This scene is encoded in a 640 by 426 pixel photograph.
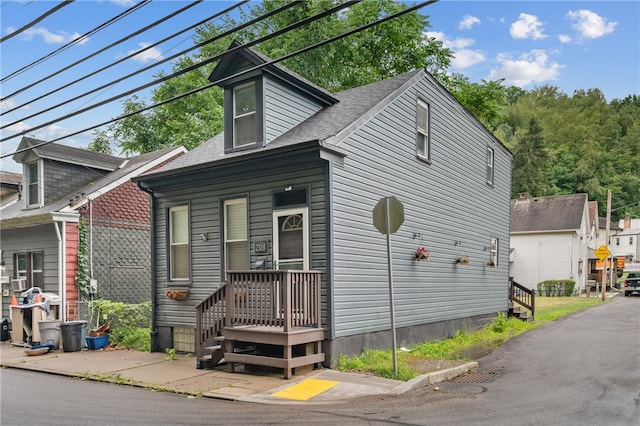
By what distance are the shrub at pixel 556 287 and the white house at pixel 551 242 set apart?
213 cm

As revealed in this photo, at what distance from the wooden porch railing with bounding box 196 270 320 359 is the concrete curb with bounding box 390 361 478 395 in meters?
1.98

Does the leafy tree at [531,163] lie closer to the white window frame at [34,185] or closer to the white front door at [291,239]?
the white window frame at [34,185]

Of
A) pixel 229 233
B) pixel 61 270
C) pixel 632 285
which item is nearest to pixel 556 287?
pixel 632 285

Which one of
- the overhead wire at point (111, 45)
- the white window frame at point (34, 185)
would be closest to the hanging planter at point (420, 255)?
the overhead wire at point (111, 45)

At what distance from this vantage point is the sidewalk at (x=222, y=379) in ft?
24.7

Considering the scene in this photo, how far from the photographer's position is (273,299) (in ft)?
28.6

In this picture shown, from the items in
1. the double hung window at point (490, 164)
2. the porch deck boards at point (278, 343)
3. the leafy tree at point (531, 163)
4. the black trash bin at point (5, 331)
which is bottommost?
the black trash bin at point (5, 331)

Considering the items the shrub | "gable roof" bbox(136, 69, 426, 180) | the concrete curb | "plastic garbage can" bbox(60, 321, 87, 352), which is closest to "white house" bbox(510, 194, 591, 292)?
the shrub

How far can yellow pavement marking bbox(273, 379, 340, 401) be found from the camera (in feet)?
24.2

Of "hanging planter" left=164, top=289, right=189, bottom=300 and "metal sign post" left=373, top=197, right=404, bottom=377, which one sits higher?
"metal sign post" left=373, top=197, right=404, bottom=377

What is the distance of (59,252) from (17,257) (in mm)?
2884

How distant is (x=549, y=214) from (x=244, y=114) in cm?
3247

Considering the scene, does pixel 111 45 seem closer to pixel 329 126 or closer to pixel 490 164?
pixel 329 126

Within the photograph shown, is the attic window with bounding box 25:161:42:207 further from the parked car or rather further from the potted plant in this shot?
the parked car
